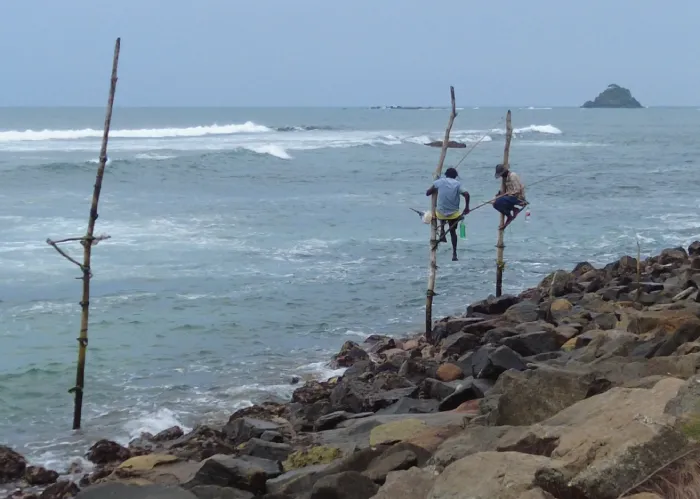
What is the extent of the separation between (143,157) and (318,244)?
25815mm

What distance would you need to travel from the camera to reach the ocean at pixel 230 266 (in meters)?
11.4

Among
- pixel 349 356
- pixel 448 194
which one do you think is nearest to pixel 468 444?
pixel 349 356

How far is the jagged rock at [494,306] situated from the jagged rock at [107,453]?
6980 mm

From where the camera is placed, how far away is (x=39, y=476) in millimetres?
8367

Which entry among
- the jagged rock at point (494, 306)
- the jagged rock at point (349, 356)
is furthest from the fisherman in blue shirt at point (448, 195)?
the jagged rock at point (349, 356)

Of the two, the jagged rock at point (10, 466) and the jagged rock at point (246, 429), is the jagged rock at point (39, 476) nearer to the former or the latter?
the jagged rock at point (10, 466)

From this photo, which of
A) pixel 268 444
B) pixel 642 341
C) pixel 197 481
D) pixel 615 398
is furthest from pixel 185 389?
pixel 615 398

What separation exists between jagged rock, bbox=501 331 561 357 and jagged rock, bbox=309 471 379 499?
16.6ft

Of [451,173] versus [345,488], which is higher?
[451,173]

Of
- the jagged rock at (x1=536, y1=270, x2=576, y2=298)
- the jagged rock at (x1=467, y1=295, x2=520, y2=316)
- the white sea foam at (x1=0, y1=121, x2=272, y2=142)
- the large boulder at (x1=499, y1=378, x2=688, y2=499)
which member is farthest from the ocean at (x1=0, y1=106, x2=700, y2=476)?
the white sea foam at (x1=0, y1=121, x2=272, y2=142)

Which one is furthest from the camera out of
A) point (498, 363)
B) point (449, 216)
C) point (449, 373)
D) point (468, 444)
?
point (449, 216)

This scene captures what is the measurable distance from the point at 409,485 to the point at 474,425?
1.86 meters

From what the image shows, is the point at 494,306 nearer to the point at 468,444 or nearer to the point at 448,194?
the point at 448,194

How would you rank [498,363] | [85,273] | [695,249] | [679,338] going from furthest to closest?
[695,249]
[85,273]
[498,363]
[679,338]
